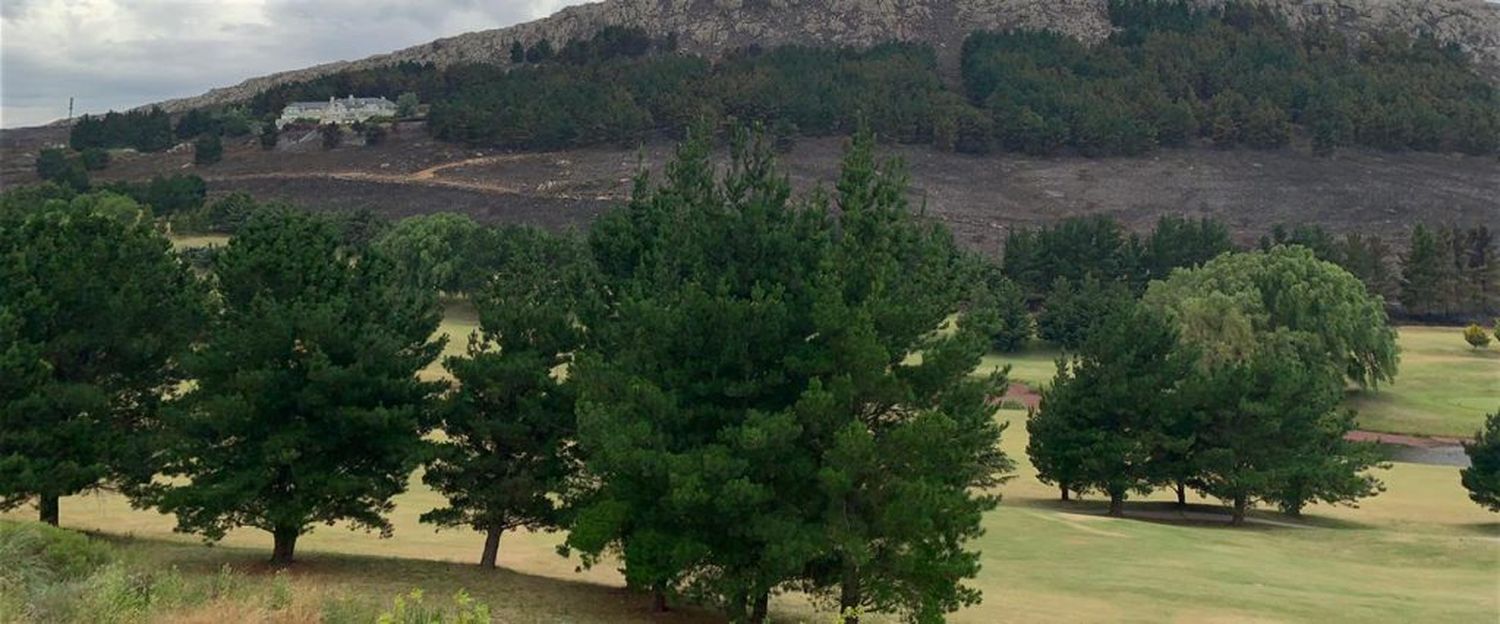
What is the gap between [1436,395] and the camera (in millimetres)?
87688

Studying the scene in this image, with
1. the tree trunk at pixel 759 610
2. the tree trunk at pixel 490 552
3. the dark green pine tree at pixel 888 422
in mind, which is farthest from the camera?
the tree trunk at pixel 490 552

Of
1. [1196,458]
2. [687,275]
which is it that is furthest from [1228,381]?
[687,275]

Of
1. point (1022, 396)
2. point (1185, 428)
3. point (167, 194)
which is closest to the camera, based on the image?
point (1185, 428)

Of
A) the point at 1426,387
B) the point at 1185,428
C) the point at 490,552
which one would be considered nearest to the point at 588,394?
the point at 490,552

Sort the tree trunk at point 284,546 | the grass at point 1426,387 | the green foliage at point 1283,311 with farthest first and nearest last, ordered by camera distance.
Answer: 1. the grass at point 1426,387
2. the green foliage at point 1283,311
3. the tree trunk at point 284,546

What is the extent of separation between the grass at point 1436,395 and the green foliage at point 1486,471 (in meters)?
25.6

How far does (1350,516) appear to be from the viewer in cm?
5450

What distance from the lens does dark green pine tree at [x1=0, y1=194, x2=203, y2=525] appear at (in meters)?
33.2

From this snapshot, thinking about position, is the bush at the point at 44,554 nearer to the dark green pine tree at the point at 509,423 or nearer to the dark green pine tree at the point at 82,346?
the dark green pine tree at the point at 82,346

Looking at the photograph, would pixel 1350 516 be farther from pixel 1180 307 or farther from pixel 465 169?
pixel 465 169

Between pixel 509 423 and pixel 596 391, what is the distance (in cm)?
342

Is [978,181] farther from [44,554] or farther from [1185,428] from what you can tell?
[44,554]

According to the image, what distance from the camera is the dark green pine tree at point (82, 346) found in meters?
33.2

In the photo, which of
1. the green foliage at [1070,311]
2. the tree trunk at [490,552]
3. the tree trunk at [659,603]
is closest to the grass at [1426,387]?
the green foliage at [1070,311]
